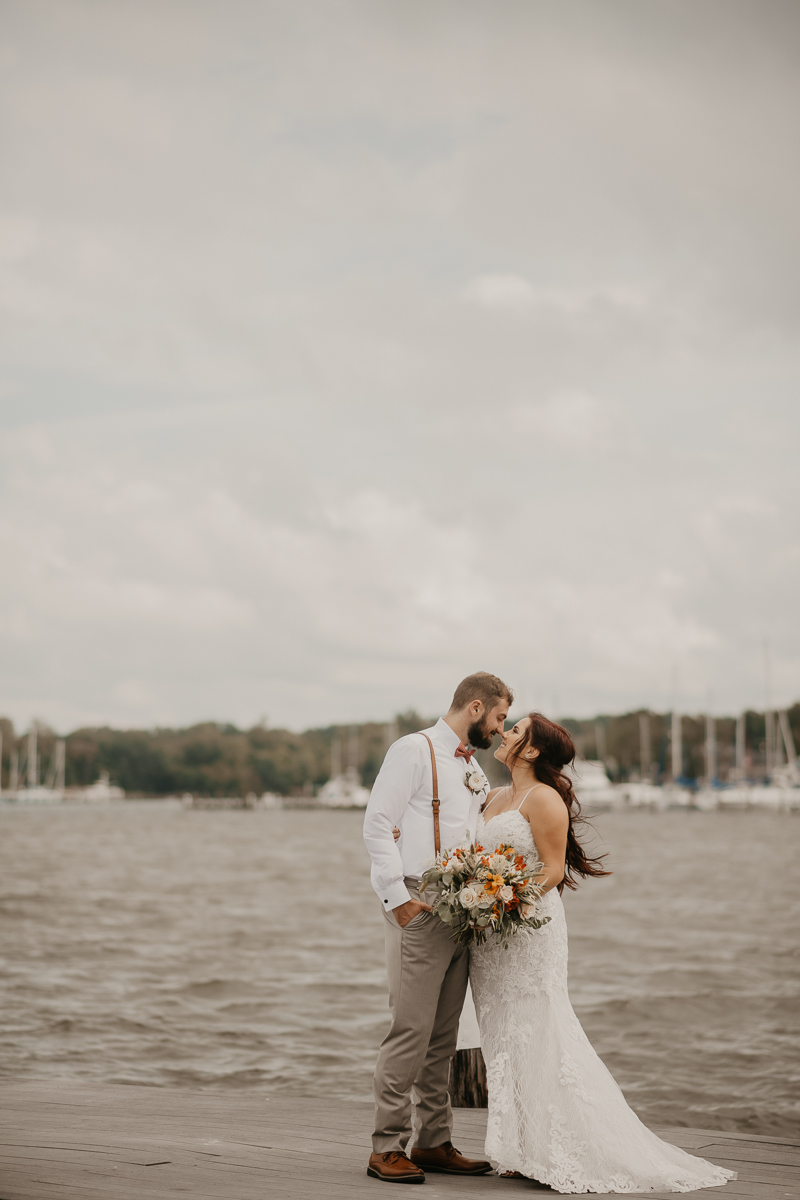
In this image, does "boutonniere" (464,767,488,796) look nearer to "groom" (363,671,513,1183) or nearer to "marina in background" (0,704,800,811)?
"groom" (363,671,513,1183)

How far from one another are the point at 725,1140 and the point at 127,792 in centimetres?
17501

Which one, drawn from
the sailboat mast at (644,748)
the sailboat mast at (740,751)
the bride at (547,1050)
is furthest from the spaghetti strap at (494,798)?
the sailboat mast at (644,748)

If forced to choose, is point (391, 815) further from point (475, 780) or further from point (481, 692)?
point (481, 692)

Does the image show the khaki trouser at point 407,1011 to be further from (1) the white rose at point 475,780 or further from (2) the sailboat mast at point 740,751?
(2) the sailboat mast at point 740,751

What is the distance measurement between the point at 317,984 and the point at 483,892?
14554 mm

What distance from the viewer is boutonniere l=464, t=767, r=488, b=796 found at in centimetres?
567

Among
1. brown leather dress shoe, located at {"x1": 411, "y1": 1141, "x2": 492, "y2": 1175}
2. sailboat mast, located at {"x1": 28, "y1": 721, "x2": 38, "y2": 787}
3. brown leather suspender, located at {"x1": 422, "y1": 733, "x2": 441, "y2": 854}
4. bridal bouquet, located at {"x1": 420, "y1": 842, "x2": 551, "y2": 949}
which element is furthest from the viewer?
sailboat mast, located at {"x1": 28, "y1": 721, "x2": 38, "y2": 787}

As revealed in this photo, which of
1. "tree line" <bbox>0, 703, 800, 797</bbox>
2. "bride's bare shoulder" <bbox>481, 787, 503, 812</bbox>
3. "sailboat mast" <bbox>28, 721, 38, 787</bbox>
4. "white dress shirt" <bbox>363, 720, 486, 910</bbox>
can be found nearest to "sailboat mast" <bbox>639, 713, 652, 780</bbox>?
"tree line" <bbox>0, 703, 800, 797</bbox>

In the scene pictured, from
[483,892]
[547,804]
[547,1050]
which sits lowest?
[547,1050]

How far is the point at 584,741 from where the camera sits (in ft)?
475

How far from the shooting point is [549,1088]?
550cm

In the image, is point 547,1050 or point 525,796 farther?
point 525,796

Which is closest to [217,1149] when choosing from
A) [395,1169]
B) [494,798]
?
[395,1169]

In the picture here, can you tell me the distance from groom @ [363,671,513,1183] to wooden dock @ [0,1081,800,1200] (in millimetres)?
218
